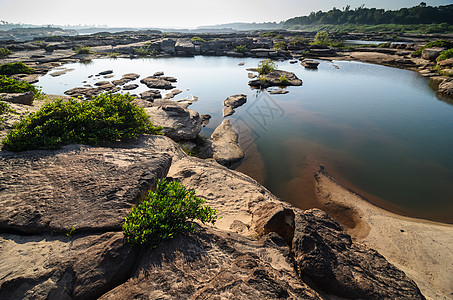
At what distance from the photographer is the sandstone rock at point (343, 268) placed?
4031 mm

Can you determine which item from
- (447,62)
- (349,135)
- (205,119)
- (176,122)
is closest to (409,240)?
(349,135)

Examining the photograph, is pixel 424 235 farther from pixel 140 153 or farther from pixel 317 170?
pixel 140 153

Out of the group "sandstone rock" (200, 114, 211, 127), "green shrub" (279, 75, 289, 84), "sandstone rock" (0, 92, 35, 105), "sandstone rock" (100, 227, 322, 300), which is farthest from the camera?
"green shrub" (279, 75, 289, 84)

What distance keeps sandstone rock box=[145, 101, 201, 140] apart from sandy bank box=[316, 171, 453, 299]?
8083mm

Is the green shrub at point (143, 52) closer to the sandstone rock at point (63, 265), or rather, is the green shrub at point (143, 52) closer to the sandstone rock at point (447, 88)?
the sandstone rock at point (447, 88)

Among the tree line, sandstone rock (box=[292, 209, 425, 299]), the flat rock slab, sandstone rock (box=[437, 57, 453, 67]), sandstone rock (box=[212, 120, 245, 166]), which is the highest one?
the tree line

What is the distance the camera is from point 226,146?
12.5m

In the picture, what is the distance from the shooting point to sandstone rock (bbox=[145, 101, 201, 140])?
11.9 m

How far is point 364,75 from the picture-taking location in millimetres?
29500

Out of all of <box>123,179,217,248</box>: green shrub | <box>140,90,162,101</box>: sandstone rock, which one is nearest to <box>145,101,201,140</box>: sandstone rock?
<box>123,179,217,248</box>: green shrub

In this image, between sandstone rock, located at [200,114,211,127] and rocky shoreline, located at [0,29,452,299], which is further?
sandstone rock, located at [200,114,211,127]

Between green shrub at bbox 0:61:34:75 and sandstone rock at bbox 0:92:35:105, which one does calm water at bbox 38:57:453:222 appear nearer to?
green shrub at bbox 0:61:34:75

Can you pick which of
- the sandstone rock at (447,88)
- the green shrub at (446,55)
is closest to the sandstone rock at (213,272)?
the sandstone rock at (447,88)

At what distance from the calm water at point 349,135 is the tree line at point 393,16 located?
112 meters
